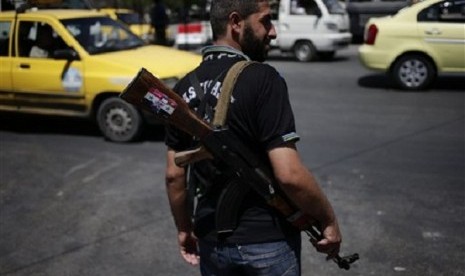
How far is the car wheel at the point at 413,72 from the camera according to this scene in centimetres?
1064

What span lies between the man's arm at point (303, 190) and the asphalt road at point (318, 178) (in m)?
2.00

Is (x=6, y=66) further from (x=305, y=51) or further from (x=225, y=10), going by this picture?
(x=305, y=51)

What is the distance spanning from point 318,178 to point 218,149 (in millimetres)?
4112

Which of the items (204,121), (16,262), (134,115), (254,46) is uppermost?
(254,46)

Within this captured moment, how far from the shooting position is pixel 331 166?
6.55 metres

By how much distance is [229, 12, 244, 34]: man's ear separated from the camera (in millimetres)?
2236

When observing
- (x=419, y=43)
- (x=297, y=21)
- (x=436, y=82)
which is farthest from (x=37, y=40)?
(x=297, y=21)

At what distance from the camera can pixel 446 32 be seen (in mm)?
10367

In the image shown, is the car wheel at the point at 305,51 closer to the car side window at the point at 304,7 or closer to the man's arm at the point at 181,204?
the car side window at the point at 304,7

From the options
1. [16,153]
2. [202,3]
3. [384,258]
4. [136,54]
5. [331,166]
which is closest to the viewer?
[384,258]

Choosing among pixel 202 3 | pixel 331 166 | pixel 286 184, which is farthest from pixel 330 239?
pixel 202 3

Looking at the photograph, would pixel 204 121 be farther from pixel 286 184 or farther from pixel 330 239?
pixel 330 239

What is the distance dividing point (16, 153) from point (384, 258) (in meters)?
4.99

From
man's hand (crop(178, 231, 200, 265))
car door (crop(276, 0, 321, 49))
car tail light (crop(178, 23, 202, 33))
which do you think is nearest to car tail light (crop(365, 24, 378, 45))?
car door (crop(276, 0, 321, 49))
